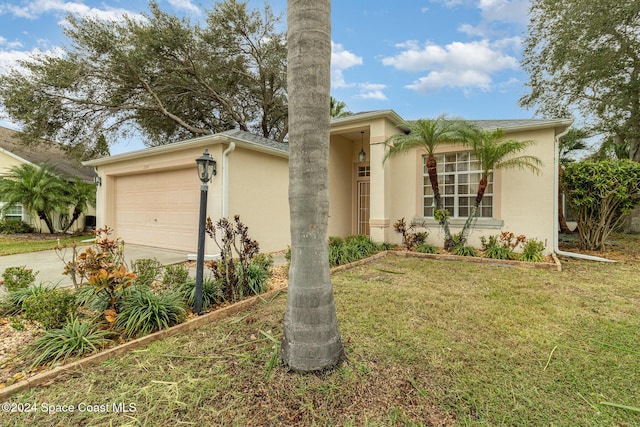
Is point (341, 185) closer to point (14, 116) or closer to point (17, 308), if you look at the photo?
point (17, 308)

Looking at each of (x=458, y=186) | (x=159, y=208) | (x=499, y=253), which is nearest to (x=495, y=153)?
(x=458, y=186)

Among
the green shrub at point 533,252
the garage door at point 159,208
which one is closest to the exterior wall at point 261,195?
the garage door at point 159,208

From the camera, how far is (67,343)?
278cm

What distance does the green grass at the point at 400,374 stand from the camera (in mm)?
2002

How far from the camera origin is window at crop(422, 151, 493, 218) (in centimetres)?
837

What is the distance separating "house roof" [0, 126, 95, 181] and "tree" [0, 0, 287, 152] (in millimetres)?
2169

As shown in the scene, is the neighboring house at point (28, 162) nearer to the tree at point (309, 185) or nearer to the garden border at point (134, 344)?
the garden border at point (134, 344)

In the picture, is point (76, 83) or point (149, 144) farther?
point (149, 144)

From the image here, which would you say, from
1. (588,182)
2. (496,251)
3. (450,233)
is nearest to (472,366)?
(496,251)

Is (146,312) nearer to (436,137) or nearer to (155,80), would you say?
(436,137)

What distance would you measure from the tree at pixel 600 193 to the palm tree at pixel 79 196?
18698mm

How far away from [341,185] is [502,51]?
888 centimetres

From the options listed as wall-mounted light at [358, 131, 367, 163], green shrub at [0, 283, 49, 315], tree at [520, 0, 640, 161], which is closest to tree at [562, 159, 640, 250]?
wall-mounted light at [358, 131, 367, 163]

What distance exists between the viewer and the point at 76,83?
12.5m
